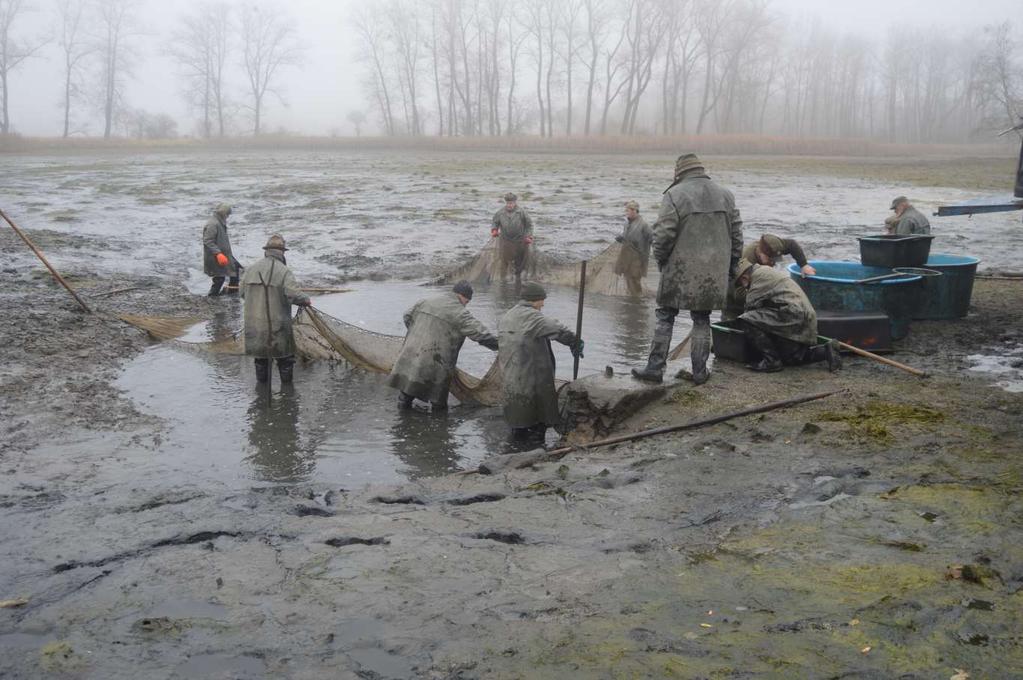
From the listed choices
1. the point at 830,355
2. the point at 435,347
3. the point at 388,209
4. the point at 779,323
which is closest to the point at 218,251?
the point at 435,347

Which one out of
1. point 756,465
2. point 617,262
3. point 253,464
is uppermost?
point 617,262

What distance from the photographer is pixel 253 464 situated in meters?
7.07

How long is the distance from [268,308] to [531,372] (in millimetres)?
2977

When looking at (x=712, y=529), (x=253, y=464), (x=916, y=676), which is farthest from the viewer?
(x=253, y=464)

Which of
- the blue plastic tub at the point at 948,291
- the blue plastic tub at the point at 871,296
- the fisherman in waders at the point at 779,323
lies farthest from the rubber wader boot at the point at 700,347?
the blue plastic tub at the point at 948,291

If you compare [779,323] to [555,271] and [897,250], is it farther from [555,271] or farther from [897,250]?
[555,271]

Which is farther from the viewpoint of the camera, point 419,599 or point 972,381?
point 972,381

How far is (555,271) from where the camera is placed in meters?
14.9

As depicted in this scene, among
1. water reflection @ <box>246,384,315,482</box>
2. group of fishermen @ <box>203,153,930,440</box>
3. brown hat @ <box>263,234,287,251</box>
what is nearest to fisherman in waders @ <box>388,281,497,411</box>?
group of fishermen @ <box>203,153,930,440</box>

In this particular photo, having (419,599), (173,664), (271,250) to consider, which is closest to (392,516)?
(419,599)

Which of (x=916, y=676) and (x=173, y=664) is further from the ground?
(x=916, y=676)

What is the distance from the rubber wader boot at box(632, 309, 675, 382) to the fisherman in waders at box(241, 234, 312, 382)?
362 cm

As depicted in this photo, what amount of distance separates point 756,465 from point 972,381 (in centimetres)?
281

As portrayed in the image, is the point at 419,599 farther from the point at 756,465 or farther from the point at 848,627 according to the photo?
the point at 756,465
